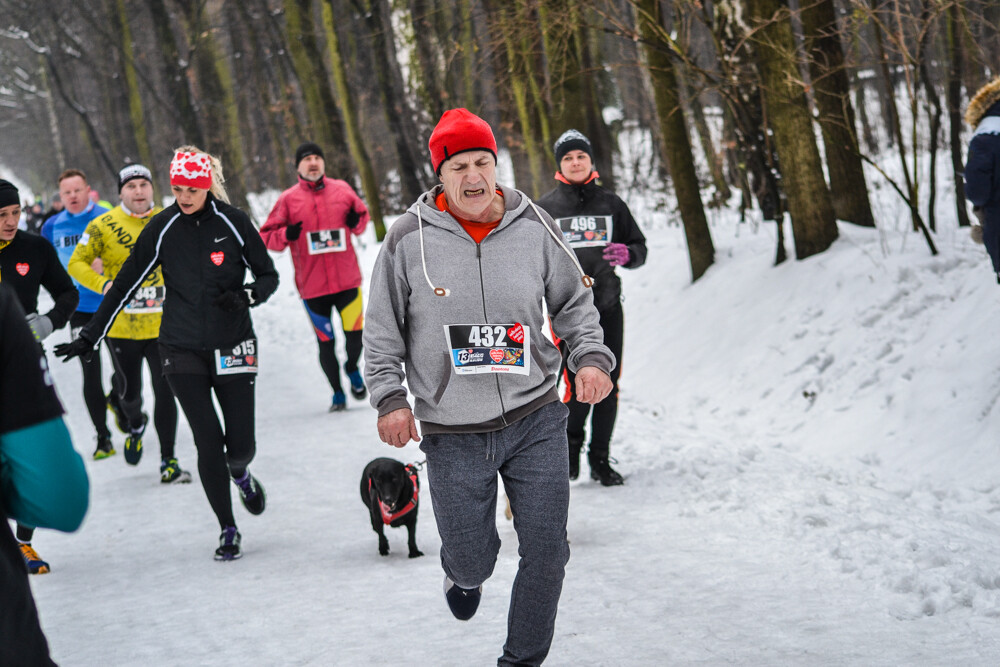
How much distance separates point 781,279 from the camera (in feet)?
32.4

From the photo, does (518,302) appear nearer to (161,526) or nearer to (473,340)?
(473,340)

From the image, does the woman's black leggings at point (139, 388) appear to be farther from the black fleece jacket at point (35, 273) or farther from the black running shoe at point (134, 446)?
the black fleece jacket at point (35, 273)

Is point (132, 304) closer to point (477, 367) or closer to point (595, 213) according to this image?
point (595, 213)

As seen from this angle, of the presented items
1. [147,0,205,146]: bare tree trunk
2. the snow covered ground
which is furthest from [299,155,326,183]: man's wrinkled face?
[147,0,205,146]: bare tree trunk

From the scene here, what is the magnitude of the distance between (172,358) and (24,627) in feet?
12.1

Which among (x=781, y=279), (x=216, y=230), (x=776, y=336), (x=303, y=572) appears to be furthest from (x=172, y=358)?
(x=781, y=279)

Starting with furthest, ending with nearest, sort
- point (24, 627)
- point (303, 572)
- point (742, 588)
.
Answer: point (303, 572)
point (742, 588)
point (24, 627)

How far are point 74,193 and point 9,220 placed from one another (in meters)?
3.31

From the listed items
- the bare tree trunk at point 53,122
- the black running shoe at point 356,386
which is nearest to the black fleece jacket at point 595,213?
the black running shoe at point 356,386

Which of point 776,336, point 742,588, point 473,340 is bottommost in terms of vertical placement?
point 742,588

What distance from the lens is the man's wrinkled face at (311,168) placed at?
9000 mm

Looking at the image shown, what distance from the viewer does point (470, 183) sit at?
343cm

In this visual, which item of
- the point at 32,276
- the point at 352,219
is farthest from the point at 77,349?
the point at 352,219

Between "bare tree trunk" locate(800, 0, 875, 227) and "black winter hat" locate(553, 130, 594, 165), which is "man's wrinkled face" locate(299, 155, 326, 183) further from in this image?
"bare tree trunk" locate(800, 0, 875, 227)
